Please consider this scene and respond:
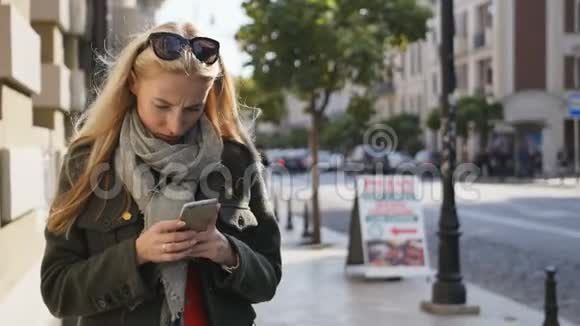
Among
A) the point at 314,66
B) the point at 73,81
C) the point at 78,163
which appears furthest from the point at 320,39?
the point at 78,163

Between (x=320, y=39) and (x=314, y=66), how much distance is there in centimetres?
48

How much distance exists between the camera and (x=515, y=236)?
1628 centimetres

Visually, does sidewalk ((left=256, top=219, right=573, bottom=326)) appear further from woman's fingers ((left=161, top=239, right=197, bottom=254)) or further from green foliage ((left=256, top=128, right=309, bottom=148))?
green foliage ((left=256, top=128, right=309, bottom=148))

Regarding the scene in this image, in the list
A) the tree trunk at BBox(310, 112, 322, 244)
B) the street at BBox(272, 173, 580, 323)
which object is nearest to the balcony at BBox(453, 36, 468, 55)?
the street at BBox(272, 173, 580, 323)

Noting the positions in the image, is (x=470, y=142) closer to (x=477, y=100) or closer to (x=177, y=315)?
(x=477, y=100)

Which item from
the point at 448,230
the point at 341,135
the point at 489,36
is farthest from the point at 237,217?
the point at 341,135

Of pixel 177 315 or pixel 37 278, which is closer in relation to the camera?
pixel 177 315

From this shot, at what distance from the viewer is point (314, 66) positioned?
1442 cm

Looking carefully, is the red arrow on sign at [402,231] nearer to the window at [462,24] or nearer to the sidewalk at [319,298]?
the sidewalk at [319,298]

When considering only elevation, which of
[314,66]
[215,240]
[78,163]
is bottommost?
[215,240]

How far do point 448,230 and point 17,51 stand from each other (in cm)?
568

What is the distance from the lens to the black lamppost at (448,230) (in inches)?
339

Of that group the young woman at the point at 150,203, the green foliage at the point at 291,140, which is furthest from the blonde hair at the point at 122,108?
the green foliage at the point at 291,140

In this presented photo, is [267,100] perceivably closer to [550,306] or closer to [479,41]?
[550,306]
